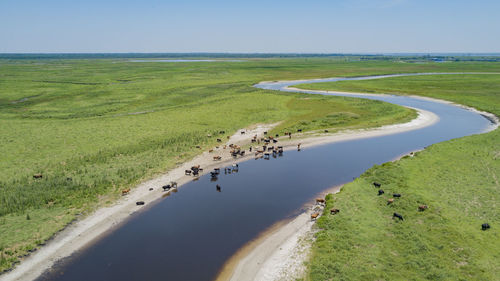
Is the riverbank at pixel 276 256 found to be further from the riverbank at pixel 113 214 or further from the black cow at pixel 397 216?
the riverbank at pixel 113 214

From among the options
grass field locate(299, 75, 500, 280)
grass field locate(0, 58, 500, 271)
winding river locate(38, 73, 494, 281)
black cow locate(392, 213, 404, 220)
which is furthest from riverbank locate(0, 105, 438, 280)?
black cow locate(392, 213, 404, 220)

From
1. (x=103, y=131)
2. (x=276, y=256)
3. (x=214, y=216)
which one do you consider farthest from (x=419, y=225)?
(x=103, y=131)

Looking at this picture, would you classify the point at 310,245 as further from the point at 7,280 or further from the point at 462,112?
the point at 462,112

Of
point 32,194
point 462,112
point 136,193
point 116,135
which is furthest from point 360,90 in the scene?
point 32,194

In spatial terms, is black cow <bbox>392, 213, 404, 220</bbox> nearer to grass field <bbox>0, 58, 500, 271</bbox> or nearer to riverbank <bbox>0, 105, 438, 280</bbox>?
riverbank <bbox>0, 105, 438, 280</bbox>

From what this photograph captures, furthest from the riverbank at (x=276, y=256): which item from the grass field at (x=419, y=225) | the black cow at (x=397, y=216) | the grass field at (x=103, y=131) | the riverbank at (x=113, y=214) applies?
the grass field at (x=103, y=131)

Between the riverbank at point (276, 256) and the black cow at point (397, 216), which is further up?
the black cow at point (397, 216)

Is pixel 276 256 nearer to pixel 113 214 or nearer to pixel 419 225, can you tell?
pixel 419 225

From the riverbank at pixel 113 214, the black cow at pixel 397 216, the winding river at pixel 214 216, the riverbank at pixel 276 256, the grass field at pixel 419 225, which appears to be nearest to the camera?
the grass field at pixel 419 225

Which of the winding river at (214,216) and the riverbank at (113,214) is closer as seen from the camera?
the winding river at (214,216)
